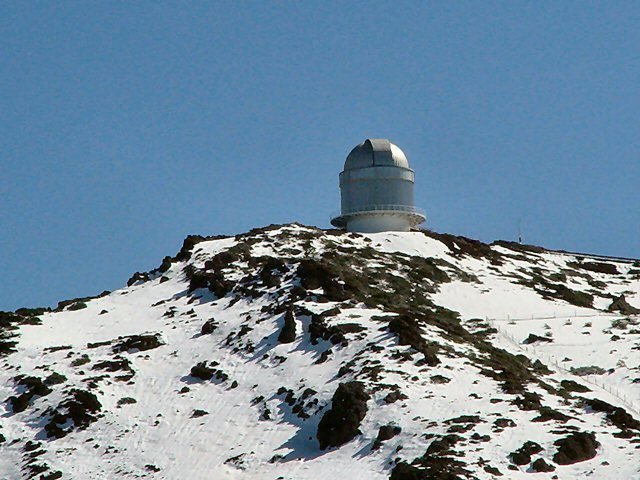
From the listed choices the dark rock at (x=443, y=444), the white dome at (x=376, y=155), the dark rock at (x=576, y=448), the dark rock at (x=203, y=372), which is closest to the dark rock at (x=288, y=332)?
the dark rock at (x=203, y=372)

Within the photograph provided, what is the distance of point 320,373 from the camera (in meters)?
54.2

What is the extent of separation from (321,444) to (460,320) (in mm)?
21508

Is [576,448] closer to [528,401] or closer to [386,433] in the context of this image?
[528,401]

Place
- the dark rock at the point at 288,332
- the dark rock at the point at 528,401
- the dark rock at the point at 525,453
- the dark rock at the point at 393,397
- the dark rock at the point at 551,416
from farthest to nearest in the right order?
the dark rock at the point at 288,332
the dark rock at the point at 393,397
the dark rock at the point at 528,401
the dark rock at the point at 551,416
the dark rock at the point at 525,453

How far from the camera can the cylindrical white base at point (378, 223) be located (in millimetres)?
89438

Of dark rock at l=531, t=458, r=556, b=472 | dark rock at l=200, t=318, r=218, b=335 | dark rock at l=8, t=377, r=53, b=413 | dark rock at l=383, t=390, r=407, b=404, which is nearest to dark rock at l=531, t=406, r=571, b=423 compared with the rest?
dark rock at l=531, t=458, r=556, b=472

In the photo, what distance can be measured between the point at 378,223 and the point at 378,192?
113 inches

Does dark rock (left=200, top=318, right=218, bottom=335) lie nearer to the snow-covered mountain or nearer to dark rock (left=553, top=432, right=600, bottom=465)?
the snow-covered mountain

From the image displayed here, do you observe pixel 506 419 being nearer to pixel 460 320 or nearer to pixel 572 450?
pixel 572 450

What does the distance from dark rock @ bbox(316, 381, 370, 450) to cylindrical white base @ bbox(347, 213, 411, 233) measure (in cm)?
4153

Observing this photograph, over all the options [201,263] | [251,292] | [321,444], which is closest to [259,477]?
[321,444]

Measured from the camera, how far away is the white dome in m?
90.6

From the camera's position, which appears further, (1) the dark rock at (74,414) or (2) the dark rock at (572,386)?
(2) the dark rock at (572,386)

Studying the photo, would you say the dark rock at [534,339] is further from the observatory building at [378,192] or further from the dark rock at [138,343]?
the observatory building at [378,192]
